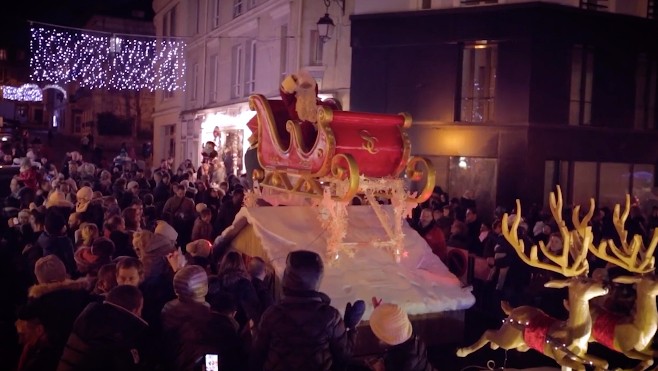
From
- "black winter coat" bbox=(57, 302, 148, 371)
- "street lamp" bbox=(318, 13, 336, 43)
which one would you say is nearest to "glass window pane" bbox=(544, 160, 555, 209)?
"street lamp" bbox=(318, 13, 336, 43)

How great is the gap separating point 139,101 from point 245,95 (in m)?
25.2

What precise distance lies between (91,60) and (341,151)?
60.2 feet

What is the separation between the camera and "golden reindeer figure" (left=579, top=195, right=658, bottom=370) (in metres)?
3.87

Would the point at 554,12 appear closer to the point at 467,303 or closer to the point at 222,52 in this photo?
the point at 467,303

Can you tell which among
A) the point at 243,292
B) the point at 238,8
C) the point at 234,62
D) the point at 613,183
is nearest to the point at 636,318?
the point at 243,292

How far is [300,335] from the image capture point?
4328 millimetres

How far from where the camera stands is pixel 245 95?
2394 cm

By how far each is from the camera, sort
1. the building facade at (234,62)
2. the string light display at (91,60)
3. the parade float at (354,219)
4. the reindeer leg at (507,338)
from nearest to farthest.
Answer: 1. the reindeer leg at (507,338)
2. the parade float at (354,219)
3. the string light display at (91,60)
4. the building facade at (234,62)

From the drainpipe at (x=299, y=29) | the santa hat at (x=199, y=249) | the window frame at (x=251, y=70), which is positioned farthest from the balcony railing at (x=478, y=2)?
the santa hat at (x=199, y=249)

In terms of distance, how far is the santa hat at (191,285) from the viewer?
4.70 metres

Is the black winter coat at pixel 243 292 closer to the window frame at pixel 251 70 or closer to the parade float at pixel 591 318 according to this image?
the parade float at pixel 591 318

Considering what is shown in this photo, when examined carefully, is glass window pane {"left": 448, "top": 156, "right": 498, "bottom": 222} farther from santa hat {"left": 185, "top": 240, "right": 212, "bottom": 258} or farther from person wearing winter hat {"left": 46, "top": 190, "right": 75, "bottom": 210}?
santa hat {"left": 185, "top": 240, "right": 212, "bottom": 258}

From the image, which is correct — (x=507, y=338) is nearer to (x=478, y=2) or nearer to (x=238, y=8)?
(x=478, y=2)

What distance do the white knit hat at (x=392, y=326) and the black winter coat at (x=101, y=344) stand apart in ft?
5.21
